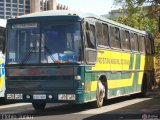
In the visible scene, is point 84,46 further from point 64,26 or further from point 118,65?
point 118,65

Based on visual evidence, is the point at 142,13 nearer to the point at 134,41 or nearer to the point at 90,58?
the point at 134,41

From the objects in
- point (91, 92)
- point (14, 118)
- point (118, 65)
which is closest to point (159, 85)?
point (118, 65)

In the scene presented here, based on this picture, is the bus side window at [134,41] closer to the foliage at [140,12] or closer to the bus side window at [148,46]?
the bus side window at [148,46]

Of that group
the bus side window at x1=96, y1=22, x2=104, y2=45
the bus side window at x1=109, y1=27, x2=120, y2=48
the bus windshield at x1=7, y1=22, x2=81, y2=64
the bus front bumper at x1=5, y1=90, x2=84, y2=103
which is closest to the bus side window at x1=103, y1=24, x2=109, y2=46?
the bus side window at x1=96, y1=22, x2=104, y2=45

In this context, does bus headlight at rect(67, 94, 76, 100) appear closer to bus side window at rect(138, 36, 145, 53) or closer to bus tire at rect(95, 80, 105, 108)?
bus tire at rect(95, 80, 105, 108)

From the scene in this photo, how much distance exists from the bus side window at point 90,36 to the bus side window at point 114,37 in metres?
2.20

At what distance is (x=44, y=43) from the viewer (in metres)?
15.5

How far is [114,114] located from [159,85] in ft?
61.5

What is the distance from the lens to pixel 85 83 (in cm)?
1552

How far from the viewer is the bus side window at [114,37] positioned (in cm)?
1862

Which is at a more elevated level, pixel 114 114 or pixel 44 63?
pixel 44 63

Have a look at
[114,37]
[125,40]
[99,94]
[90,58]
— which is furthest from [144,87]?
[90,58]

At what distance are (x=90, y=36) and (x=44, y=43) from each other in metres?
1.57

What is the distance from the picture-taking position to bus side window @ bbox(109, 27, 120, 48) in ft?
61.1
